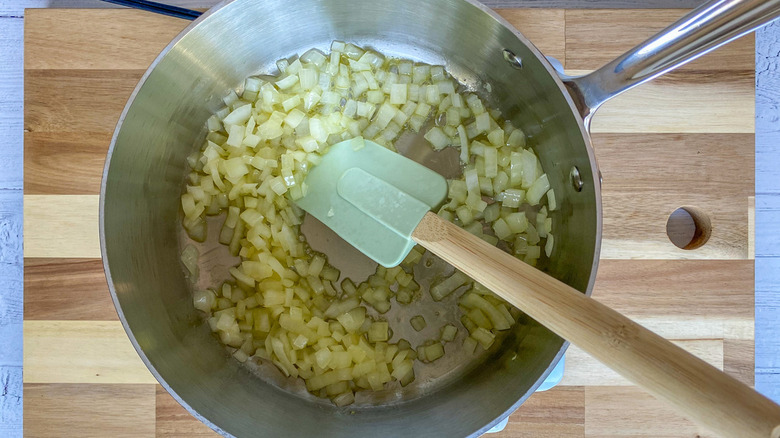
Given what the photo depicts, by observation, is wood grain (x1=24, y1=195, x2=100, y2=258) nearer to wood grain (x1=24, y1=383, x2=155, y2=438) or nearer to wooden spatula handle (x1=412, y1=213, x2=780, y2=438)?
wood grain (x1=24, y1=383, x2=155, y2=438)

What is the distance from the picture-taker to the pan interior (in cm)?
91

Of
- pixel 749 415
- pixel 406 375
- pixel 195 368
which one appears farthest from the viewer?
pixel 406 375

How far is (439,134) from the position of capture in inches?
45.1

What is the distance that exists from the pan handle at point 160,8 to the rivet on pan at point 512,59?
1.96ft

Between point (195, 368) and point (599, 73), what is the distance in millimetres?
856

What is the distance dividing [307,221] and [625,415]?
0.73 meters

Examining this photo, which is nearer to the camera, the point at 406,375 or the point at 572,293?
the point at 572,293

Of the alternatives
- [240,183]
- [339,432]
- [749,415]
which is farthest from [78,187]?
[749,415]

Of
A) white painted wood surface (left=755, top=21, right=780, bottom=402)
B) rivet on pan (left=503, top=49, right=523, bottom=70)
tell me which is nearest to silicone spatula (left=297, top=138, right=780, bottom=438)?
rivet on pan (left=503, top=49, right=523, bottom=70)

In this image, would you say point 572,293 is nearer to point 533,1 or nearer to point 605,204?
point 605,204

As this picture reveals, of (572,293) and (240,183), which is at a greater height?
(572,293)

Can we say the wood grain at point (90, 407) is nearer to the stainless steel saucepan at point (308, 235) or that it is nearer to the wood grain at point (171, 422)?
the wood grain at point (171, 422)

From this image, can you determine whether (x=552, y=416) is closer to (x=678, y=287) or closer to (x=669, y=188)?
(x=678, y=287)

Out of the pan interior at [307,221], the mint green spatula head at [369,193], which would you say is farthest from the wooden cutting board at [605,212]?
the mint green spatula head at [369,193]
